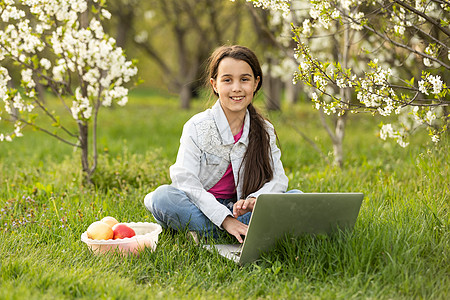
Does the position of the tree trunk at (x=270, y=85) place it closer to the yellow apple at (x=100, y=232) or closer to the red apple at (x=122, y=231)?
the red apple at (x=122, y=231)

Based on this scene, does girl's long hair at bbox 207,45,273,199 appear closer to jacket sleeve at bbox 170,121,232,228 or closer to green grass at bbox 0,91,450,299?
jacket sleeve at bbox 170,121,232,228

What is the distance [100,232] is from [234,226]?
0.76m

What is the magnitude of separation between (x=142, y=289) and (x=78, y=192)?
6.04 ft

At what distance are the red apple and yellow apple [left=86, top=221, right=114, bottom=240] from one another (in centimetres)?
3

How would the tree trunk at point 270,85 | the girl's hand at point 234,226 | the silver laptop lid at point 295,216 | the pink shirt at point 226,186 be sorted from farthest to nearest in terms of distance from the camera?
the tree trunk at point 270,85 → the pink shirt at point 226,186 → the girl's hand at point 234,226 → the silver laptop lid at point 295,216

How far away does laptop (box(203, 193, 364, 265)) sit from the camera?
265 centimetres

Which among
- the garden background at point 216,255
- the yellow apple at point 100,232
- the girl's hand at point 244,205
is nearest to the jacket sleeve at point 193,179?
the girl's hand at point 244,205

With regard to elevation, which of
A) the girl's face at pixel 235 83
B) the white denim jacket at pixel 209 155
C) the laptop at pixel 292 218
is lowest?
the laptop at pixel 292 218

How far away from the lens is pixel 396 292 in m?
2.46

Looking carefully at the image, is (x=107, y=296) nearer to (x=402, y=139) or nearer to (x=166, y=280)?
(x=166, y=280)

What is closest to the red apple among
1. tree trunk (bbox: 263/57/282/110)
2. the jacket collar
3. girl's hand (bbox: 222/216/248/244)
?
girl's hand (bbox: 222/216/248/244)

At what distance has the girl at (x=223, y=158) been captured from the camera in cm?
325

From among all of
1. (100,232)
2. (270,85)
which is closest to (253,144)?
(100,232)

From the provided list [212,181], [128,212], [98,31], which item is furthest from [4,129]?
[212,181]
